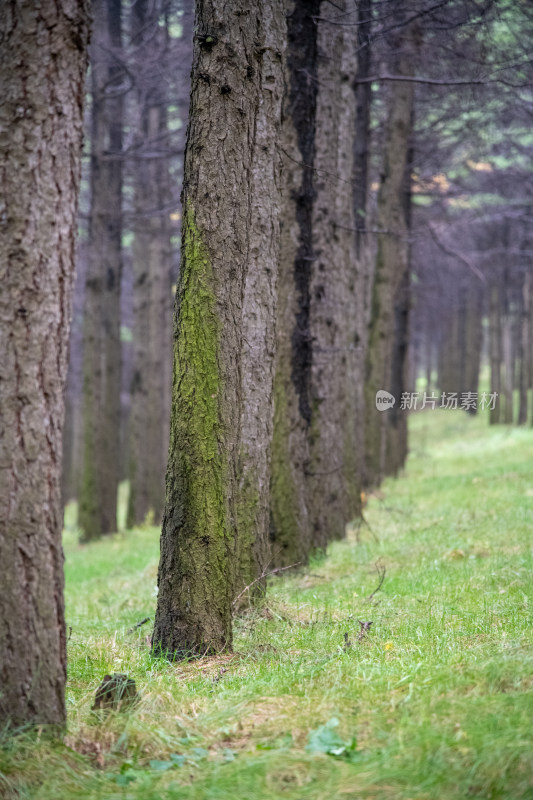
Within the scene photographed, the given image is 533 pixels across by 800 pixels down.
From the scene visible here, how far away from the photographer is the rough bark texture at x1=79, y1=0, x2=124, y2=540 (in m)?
14.4

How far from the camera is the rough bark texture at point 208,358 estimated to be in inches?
191

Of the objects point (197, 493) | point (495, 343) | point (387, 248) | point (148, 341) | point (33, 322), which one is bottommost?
point (197, 493)

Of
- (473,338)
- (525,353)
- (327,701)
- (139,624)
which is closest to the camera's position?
(327,701)

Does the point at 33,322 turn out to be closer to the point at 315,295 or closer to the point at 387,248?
the point at 315,295

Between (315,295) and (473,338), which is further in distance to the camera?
(473,338)

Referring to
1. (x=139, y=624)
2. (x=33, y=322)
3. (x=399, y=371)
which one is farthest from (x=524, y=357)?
(x=33, y=322)

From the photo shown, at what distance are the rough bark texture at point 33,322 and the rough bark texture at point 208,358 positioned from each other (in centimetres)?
148

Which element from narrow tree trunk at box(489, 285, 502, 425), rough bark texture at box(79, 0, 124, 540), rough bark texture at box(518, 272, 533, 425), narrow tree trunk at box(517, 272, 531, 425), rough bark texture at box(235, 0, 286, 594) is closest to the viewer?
rough bark texture at box(235, 0, 286, 594)

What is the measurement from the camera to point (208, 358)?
16.0 feet

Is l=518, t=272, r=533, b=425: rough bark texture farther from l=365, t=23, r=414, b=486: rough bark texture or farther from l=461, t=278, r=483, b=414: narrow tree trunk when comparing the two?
l=365, t=23, r=414, b=486: rough bark texture

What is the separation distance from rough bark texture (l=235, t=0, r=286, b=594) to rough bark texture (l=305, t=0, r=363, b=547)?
76.5 inches

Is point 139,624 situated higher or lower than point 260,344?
lower

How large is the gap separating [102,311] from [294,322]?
8035 millimetres

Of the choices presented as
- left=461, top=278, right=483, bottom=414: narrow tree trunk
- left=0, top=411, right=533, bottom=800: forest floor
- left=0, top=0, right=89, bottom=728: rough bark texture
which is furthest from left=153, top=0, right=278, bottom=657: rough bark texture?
left=461, top=278, right=483, bottom=414: narrow tree trunk
